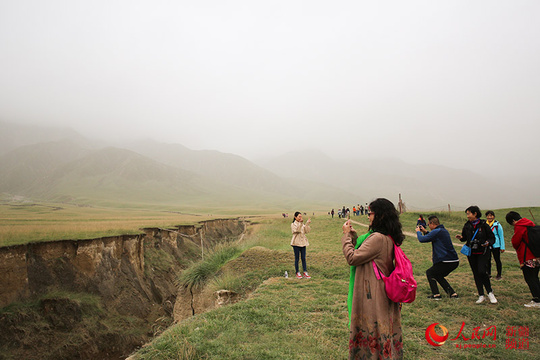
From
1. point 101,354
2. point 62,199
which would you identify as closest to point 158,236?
point 101,354

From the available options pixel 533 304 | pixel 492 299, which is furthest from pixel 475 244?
pixel 533 304

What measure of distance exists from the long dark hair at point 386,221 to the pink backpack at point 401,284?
0.33m

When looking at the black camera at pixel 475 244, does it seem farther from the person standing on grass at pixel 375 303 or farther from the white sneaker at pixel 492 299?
the person standing on grass at pixel 375 303

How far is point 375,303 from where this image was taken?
12.0 ft

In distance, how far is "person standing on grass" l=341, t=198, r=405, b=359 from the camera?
366 centimetres

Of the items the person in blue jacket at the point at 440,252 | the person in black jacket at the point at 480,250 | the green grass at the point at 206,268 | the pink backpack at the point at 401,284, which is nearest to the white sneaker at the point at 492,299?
the person in black jacket at the point at 480,250

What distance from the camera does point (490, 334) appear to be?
17.9ft

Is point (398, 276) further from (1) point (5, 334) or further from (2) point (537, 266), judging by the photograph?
(1) point (5, 334)

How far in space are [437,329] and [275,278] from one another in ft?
18.6

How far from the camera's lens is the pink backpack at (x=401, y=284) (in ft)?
11.5

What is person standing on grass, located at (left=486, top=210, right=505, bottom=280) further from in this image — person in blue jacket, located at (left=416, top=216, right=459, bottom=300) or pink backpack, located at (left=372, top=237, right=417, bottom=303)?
pink backpack, located at (left=372, top=237, right=417, bottom=303)

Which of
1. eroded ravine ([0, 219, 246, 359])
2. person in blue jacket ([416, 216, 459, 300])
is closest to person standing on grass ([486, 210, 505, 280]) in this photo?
person in blue jacket ([416, 216, 459, 300])

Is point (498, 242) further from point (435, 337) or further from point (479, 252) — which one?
point (435, 337)

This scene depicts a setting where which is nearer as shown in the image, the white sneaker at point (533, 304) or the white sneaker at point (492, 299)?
the white sneaker at point (533, 304)
